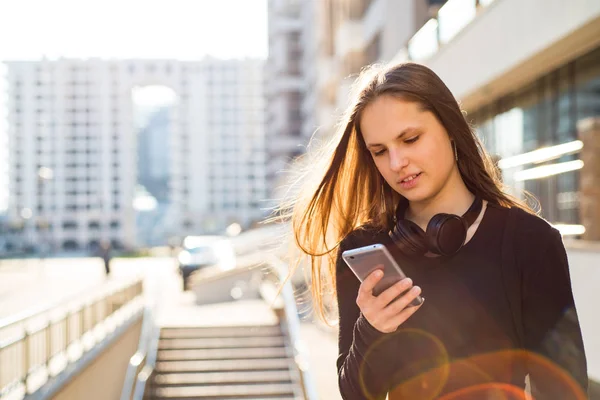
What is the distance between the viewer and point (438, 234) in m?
1.86

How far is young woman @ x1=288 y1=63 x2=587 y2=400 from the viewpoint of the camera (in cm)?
176

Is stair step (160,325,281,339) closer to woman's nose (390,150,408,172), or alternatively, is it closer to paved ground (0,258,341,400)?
paved ground (0,258,341,400)

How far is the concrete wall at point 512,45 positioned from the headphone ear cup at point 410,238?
638 cm

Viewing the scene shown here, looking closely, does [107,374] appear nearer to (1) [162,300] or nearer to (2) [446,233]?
(1) [162,300]

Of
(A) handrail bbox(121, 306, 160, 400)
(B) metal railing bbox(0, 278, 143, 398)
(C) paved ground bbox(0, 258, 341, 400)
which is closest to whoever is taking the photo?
(B) metal railing bbox(0, 278, 143, 398)

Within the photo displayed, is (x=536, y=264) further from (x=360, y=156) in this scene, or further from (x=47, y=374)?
(x=47, y=374)

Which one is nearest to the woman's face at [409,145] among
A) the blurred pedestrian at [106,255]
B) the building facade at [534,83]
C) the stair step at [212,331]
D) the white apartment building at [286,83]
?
the building facade at [534,83]

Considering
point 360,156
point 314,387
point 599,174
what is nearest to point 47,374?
point 314,387

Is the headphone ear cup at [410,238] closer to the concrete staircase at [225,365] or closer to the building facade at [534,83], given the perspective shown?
the building facade at [534,83]

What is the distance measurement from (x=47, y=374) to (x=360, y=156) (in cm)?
944

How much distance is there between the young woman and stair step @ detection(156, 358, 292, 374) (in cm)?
1676

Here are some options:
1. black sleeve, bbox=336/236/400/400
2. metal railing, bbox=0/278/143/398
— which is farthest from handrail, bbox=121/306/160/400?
black sleeve, bbox=336/236/400/400

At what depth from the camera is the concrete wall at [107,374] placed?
39.3 ft

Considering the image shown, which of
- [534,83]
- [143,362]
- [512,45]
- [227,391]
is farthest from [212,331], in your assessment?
[512,45]
